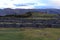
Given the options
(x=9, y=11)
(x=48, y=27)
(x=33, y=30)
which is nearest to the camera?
(x=33, y=30)

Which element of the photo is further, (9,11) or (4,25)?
(9,11)

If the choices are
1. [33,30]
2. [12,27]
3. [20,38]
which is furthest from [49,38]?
[12,27]

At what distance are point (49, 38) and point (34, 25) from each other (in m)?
2.54

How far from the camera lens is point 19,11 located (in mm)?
23609

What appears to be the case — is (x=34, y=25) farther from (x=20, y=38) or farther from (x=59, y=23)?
(x=20, y=38)

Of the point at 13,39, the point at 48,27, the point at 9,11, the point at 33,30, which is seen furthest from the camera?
the point at 9,11

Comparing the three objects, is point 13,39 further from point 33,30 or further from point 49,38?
point 33,30

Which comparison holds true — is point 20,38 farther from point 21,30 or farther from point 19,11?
point 19,11

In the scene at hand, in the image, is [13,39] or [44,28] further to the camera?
[44,28]

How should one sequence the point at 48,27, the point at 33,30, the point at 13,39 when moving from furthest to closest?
1. the point at 48,27
2. the point at 33,30
3. the point at 13,39

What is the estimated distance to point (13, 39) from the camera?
9.02 metres

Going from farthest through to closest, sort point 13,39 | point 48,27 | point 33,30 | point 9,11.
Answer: point 9,11 < point 48,27 < point 33,30 < point 13,39

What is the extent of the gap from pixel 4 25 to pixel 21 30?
1139 millimetres

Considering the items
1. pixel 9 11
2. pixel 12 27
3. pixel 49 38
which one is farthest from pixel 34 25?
pixel 9 11
